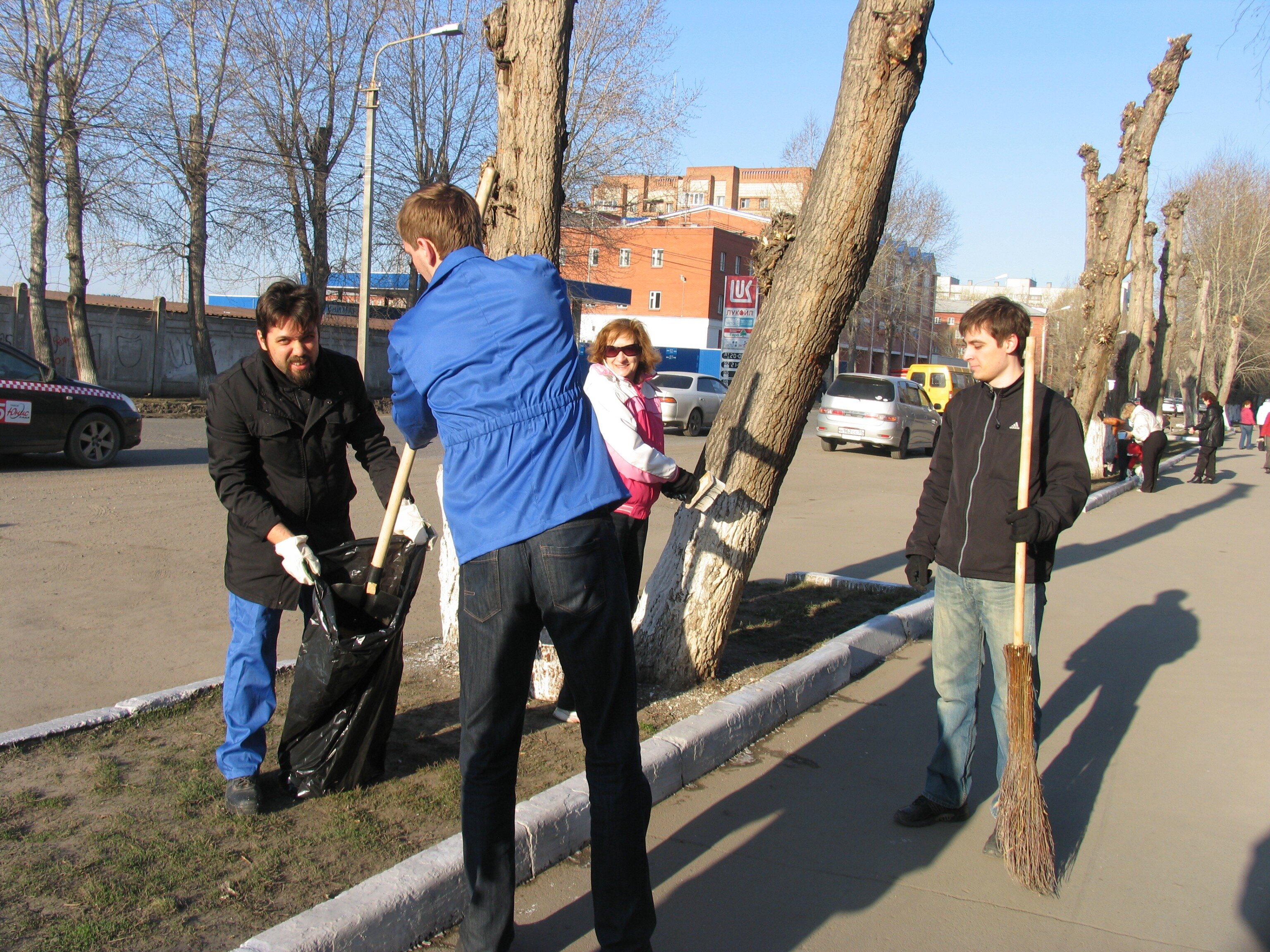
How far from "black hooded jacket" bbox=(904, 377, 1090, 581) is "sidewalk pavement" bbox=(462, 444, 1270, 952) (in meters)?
1.03

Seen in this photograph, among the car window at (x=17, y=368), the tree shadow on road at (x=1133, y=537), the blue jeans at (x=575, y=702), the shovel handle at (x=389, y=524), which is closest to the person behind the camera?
the blue jeans at (x=575, y=702)

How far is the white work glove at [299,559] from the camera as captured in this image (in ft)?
10.7

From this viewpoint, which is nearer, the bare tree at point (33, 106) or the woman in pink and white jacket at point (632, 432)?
the woman in pink and white jacket at point (632, 432)

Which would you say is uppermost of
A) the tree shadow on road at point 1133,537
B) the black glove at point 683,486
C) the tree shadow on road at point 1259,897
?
the black glove at point 683,486

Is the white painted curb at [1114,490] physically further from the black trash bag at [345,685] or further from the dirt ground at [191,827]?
the black trash bag at [345,685]

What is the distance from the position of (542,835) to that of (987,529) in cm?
191

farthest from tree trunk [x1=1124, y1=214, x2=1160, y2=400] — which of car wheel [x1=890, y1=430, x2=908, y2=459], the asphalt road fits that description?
the asphalt road

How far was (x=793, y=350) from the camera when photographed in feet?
16.7

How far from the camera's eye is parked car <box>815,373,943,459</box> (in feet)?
72.6

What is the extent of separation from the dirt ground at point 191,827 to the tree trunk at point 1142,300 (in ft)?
74.9

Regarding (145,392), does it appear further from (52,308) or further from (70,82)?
(70,82)

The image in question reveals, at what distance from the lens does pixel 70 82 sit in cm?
2048

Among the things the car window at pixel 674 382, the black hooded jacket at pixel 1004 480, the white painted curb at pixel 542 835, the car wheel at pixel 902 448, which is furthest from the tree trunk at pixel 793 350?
the car window at pixel 674 382

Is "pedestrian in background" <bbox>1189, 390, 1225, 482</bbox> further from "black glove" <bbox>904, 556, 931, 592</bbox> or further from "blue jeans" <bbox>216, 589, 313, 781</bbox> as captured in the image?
"blue jeans" <bbox>216, 589, 313, 781</bbox>
